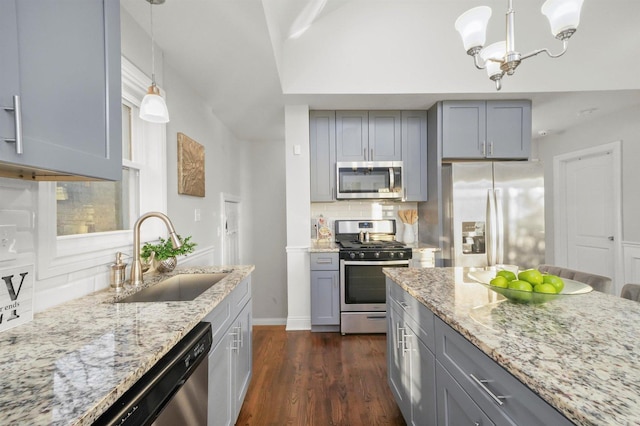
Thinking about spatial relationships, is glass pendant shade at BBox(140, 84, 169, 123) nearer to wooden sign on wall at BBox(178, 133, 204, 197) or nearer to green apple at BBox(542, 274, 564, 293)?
wooden sign on wall at BBox(178, 133, 204, 197)

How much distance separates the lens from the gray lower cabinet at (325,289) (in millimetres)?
3152

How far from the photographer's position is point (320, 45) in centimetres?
298

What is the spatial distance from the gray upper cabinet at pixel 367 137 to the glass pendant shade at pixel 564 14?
208 centimetres

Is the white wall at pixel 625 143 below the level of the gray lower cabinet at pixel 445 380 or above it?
above

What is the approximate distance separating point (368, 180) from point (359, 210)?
0.49 meters

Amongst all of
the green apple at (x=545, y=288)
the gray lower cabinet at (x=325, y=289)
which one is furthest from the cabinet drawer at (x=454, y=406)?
the gray lower cabinet at (x=325, y=289)

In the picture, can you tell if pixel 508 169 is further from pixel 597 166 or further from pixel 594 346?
pixel 594 346

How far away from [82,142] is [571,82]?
4.03 metres

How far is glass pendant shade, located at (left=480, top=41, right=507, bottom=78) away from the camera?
5.45ft

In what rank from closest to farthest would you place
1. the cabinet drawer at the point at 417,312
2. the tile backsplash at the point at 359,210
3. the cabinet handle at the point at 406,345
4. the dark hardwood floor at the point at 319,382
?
the cabinet drawer at the point at 417,312 → the cabinet handle at the point at 406,345 → the dark hardwood floor at the point at 319,382 → the tile backsplash at the point at 359,210

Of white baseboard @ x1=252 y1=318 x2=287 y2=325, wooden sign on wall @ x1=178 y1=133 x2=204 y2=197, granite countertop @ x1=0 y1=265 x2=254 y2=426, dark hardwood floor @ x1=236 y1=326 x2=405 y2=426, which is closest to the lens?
granite countertop @ x1=0 y1=265 x2=254 y2=426

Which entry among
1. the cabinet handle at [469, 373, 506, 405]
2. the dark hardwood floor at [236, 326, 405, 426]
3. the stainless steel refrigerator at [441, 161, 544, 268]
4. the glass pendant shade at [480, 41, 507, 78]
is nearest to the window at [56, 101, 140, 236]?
the dark hardwood floor at [236, 326, 405, 426]

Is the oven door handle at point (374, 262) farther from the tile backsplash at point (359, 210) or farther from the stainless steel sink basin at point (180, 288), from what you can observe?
the stainless steel sink basin at point (180, 288)

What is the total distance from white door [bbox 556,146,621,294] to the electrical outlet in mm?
5257
